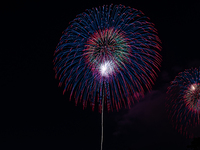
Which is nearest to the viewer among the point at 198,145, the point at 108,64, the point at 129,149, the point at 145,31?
the point at 145,31

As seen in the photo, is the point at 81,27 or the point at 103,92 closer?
the point at 81,27

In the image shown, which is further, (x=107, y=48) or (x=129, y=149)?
(x=129, y=149)

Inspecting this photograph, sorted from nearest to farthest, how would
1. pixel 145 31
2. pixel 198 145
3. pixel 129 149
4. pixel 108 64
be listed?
pixel 145 31 < pixel 108 64 < pixel 198 145 < pixel 129 149

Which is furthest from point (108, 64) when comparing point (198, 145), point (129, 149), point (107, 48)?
point (129, 149)

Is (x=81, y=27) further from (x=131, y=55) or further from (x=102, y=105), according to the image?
(x=102, y=105)

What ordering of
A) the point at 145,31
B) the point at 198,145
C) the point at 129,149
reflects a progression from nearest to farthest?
the point at 145,31 < the point at 198,145 < the point at 129,149

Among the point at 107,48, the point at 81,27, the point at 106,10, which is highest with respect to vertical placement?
the point at 106,10

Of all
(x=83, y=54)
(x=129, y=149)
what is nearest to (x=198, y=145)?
(x=129, y=149)

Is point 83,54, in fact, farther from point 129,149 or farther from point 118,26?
point 129,149

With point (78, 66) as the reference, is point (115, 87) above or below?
below
